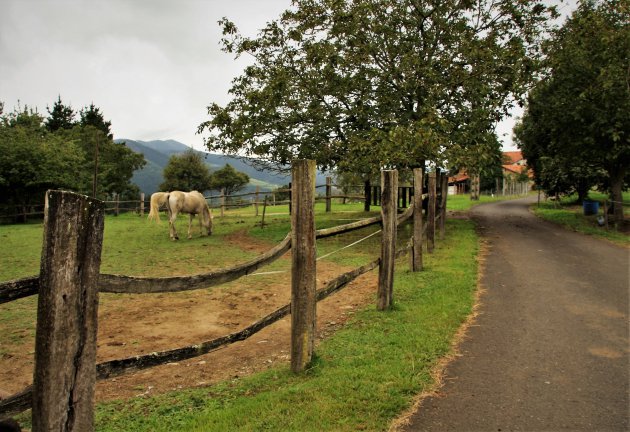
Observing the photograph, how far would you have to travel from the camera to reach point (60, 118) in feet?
185

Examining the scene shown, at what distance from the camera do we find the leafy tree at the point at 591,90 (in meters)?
14.6

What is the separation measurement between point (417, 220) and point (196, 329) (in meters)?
4.77

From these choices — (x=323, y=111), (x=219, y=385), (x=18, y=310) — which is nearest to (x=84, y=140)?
(x=323, y=111)

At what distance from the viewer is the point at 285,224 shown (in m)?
19.2

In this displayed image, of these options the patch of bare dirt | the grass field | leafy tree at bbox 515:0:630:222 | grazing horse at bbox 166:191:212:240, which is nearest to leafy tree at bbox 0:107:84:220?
grazing horse at bbox 166:191:212:240

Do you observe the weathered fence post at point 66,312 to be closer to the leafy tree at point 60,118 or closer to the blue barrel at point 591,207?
the blue barrel at point 591,207

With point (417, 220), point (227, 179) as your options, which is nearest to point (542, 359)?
point (417, 220)

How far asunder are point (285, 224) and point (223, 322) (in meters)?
12.9

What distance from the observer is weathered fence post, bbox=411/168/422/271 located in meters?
8.58

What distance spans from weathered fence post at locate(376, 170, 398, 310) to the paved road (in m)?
1.33

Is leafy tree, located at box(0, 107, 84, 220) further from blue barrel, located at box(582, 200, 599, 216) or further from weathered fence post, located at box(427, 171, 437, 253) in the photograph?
blue barrel, located at box(582, 200, 599, 216)

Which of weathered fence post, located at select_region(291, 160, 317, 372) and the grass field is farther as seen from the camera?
weathered fence post, located at select_region(291, 160, 317, 372)

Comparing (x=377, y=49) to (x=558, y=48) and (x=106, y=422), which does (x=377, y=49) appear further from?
(x=106, y=422)

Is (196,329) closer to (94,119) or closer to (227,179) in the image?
(94,119)
